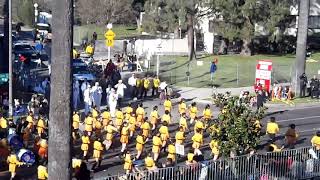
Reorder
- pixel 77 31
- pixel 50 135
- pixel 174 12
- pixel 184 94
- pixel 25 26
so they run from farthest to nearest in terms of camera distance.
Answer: pixel 25 26 → pixel 77 31 → pixel 174 12 → pixel 184 94 → pixel 50 135

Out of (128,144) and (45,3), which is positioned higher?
(45,3)

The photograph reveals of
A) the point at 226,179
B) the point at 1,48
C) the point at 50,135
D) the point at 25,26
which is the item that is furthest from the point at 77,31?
the point at 50,135

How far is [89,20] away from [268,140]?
4798cm

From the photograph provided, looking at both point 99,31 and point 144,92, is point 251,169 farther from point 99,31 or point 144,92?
point 99,31

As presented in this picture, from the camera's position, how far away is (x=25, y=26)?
77188 millimetres

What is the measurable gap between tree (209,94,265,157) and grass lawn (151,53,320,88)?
900 inches

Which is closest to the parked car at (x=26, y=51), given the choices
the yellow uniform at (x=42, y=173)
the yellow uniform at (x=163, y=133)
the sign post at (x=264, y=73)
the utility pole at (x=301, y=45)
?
the sign post at (x=264, y=73)

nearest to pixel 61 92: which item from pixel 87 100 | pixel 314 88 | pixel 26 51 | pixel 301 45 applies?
pixel 87 100

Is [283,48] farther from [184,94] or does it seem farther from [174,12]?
[184,94]

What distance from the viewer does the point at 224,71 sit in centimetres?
4878

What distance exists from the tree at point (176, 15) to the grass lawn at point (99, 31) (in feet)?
29.6

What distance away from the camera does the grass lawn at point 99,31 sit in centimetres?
6750

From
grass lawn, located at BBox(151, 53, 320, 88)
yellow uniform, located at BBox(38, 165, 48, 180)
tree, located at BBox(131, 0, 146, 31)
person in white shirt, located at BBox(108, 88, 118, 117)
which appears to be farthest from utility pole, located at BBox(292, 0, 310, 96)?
tree, located at BBox(131, 0, 146, 31)

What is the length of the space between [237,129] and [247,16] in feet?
129
